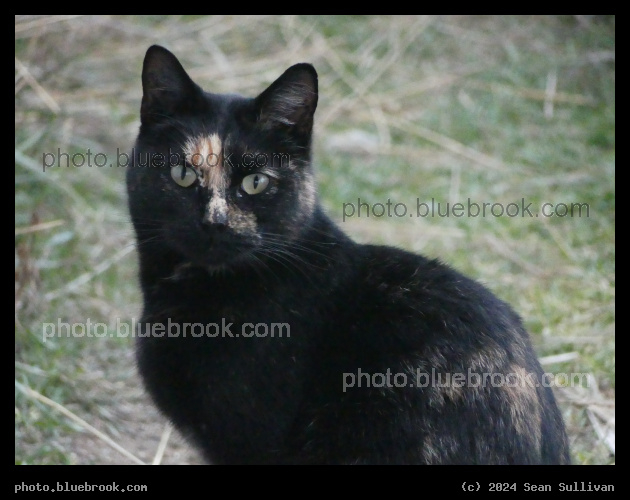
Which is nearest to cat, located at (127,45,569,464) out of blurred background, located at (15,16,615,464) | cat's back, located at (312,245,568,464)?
cat's back, located at (312,245,568,464)

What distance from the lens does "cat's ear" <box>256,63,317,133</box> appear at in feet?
7.53

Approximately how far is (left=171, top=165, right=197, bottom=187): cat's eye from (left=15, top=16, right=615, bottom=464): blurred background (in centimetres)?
35

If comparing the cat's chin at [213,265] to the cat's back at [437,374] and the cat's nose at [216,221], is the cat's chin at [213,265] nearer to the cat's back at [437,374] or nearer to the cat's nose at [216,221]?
the cat's nose at [216,221]

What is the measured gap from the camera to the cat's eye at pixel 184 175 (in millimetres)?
2213

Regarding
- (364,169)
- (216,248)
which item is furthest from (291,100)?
(364,169)

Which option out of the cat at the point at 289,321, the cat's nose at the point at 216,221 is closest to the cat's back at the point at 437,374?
the cat at the point at 289,321

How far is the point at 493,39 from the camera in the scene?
5.85 metres

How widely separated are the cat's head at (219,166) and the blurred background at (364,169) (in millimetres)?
293

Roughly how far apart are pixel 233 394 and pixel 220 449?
0.17 m

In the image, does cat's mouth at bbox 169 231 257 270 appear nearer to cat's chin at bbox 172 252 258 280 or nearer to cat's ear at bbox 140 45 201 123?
cat's chin at bbox 172 252 258 280

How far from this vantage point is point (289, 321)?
2.26 m

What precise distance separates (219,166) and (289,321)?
0.48 meters
